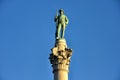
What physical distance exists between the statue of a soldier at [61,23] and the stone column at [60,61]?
2.54 metres

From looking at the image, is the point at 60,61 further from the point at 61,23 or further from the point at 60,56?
the point at 61,23

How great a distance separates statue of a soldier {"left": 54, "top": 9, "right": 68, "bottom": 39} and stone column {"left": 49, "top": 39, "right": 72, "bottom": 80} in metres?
2.54

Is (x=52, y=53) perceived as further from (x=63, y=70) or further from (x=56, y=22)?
(x=56, y=22)

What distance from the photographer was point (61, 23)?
Result: 39250 mm

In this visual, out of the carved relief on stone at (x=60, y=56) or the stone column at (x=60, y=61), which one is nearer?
the stone column at (x=60, y=61)

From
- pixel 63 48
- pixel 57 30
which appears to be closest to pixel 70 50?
pixel 63 48

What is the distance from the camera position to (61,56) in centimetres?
3609

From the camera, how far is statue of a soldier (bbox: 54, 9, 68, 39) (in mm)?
38909

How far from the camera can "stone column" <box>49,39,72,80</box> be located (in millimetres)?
35719

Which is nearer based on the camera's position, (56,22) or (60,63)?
(60,63)

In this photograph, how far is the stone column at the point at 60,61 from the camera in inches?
1406

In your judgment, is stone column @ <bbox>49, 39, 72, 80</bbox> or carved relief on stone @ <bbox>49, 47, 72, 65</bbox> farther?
carved relief on stone @ <bbox>49, 47, 72, 65</bbox>

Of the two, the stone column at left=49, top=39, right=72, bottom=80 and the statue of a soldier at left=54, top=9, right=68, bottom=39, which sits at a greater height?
the statue of a soldier at left=54, top=9, right=68, bottom=39

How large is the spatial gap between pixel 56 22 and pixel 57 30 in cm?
96
